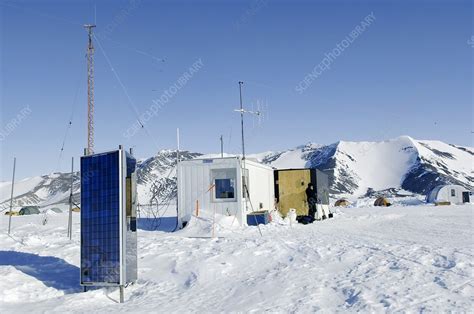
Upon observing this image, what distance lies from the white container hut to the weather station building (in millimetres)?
10657

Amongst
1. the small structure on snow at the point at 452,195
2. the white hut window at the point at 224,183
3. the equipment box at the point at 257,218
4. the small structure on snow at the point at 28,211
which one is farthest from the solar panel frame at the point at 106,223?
the small structure on snow at the point at 452,195

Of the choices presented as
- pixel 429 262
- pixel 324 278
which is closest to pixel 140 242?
pixel 324 278

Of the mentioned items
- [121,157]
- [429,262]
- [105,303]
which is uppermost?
[121,157]

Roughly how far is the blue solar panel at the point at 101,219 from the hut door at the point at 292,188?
17.5 m

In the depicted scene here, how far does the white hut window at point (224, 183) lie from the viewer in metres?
22.2

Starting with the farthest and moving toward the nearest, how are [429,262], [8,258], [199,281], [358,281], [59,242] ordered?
1. [59,242]
2. [8,258]
3. [199,281]
4. [429,262]
5. [358,281]

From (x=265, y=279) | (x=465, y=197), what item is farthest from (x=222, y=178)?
(x=465, y=197)

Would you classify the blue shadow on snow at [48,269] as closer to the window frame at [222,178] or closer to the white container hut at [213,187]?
the white container hut at [213,187]

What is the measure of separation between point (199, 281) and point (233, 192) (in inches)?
438

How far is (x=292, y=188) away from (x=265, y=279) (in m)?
17.7

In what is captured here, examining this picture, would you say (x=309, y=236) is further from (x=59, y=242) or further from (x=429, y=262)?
(x=59, y=242)

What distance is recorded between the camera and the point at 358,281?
31.1 ft

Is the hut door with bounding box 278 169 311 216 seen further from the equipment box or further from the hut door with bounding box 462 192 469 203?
the hut door with bounding box 462 192 469 203

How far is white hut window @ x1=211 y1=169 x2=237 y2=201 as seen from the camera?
22.2 meters
